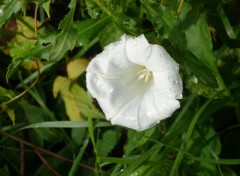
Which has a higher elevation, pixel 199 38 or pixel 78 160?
pixel 199 38

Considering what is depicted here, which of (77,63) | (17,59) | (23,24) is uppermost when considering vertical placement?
(17,59)

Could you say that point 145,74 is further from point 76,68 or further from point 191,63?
point 76,68

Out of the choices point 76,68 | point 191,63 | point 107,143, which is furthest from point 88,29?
point 107,143

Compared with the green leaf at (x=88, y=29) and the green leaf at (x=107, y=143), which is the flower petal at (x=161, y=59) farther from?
the green leaf at (x=107, y=143)

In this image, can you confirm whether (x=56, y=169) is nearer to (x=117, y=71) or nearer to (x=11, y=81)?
(x=11, y=81)

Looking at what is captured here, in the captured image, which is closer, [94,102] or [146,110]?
[146,110]

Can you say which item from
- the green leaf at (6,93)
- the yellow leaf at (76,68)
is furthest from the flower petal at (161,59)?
the yellow leaf at (76,68)

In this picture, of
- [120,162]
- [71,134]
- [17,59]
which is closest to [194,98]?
[120,162]
